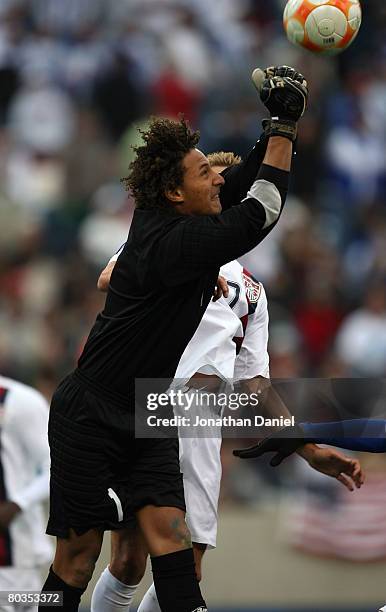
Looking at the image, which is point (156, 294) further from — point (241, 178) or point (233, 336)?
point (233, 336)

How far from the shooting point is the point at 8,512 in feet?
22.5

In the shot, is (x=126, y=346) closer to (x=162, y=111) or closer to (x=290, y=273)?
(x=290, y=273)

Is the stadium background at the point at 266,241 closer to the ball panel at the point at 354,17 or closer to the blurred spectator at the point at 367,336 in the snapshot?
the blurred spectator at the point at 367,336

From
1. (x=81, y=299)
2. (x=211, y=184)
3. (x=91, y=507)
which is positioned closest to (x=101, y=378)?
(x=91, y=507)

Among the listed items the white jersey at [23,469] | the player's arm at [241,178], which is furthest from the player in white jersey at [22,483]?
the player's arm at [241,178]

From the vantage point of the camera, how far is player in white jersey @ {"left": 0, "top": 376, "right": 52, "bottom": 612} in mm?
6934

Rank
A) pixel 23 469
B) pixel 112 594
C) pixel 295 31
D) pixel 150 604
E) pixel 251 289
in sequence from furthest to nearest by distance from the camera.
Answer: pixel 23 469 → pixel 251 289 → pixel 150 604 → pixel 112 594 → pixel 295 31

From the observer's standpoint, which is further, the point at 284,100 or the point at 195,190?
the point at 195,190

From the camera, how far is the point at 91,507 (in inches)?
201

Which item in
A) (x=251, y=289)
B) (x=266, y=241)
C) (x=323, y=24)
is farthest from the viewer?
(x=266, y=241)

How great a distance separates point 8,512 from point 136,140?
5.17 m

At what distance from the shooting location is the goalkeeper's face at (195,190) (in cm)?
508

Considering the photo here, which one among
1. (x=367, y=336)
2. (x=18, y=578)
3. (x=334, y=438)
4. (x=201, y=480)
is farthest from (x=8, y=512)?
(x=367, y=336)

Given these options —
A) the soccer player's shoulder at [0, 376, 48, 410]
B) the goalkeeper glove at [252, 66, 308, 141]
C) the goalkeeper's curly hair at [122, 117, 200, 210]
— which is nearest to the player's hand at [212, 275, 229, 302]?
the goalkeeper's curly hair at [122, 117, 200, 210]
